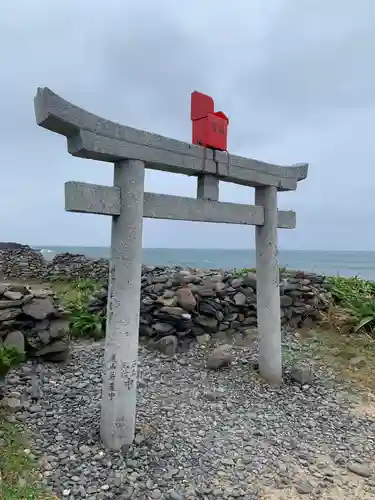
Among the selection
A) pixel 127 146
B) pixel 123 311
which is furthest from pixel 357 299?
pixel 127 146

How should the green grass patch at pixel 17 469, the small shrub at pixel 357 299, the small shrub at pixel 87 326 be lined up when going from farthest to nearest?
the small shrub at pixel 357 299
the small shrub at pixel 87 326
the green grass patch at pixel 17 469

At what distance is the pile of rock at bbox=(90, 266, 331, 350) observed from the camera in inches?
251

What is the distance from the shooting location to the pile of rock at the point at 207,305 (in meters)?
6.38

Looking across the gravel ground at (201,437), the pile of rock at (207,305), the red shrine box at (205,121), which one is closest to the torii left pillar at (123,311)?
the gravel ground at (201,437)

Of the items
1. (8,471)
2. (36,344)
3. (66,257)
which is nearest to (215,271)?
(36,344)

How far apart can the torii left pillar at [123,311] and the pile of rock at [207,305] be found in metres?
2.30

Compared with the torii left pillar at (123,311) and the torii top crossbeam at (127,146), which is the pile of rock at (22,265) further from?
the torii left pillar at (123,311)

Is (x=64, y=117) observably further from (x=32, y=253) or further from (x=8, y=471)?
(x=32, y=253)

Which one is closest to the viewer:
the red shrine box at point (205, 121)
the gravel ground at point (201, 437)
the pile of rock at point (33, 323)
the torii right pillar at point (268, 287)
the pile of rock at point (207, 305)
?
the gravel ground at point (201, 437)

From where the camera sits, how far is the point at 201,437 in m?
4.07

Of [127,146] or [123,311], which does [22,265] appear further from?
[127,146]

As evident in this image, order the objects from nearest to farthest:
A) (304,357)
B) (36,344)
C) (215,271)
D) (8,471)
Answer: (8,471)
(36,344)
(304,357)
(215,271)

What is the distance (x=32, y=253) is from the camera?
16312mm

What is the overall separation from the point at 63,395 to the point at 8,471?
1363 mm
